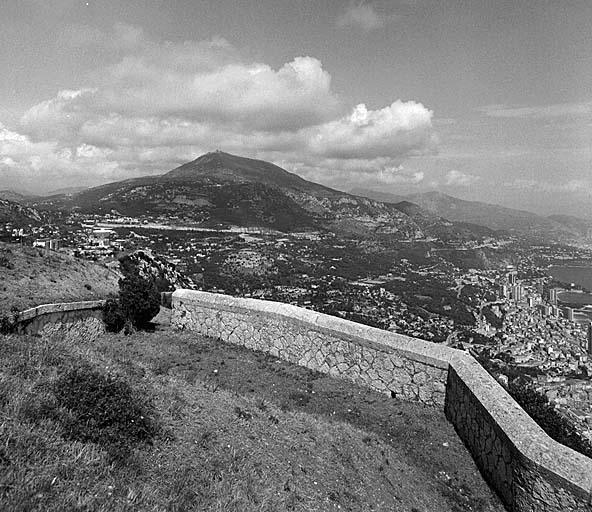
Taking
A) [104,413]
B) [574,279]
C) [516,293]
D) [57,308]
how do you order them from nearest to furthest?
1. [104,413]
2. [57,308]
3. [516,293]
4. [574,279]

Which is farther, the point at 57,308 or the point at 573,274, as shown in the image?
the point at 573,274

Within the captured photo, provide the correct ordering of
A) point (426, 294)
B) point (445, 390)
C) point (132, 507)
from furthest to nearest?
point (426, 294) → point (445, 390) → point (132, 507)

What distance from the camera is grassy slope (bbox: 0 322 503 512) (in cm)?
361

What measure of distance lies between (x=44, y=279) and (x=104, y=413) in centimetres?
1042

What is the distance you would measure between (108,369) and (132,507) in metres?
3.39

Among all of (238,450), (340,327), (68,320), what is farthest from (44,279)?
(238,450)

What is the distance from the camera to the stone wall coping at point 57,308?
9.52 m

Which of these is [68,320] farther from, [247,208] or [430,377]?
[247,208]

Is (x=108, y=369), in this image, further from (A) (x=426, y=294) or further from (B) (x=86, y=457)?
(A) (x=426, y=294)

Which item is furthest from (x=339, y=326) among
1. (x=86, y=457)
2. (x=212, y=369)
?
(x=86, y=457)

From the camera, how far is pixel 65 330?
Result: 10266mm

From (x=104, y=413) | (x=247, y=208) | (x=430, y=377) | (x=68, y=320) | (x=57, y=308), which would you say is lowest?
(x=247, y=208)

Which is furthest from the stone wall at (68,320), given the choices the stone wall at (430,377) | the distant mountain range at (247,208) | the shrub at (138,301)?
the distant mountain range at (247,208)

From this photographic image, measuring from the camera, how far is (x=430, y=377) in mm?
7422
